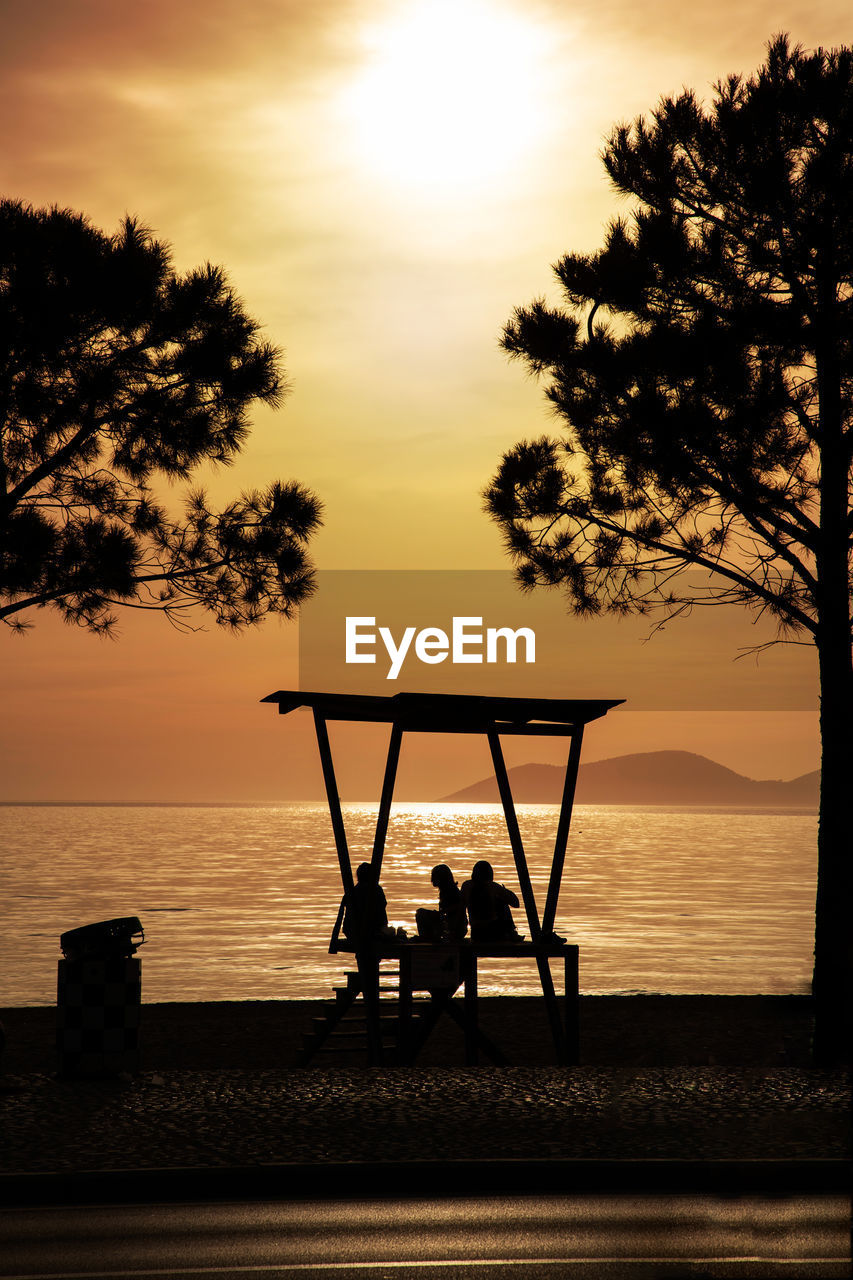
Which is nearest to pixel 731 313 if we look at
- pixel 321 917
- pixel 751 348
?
pixel 751 348

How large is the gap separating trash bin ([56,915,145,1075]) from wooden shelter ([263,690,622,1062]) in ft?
7.01

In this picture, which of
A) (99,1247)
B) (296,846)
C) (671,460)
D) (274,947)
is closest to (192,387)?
(671,460)

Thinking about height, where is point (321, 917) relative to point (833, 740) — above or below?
below

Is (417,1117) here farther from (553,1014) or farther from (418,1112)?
(553,1014)

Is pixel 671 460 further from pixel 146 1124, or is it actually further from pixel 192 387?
pixel 146 1124

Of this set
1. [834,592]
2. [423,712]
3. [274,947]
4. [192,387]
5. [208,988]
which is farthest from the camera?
[274,947]

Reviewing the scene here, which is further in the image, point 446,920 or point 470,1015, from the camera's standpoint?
point 446,920

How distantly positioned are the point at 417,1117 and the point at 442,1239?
2.11 metres

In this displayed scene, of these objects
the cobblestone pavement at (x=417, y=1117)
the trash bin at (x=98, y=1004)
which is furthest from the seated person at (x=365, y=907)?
the trash bin at (x=98, y=1004)

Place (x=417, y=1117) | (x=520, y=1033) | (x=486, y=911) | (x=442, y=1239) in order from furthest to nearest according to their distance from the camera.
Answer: (x=520, y=1033), (x=486, y=911), (x=417, y=1117), (x=442, y=1239)

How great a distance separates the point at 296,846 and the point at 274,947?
61.2m

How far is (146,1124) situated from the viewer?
319 inches

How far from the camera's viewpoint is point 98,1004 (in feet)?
32.5

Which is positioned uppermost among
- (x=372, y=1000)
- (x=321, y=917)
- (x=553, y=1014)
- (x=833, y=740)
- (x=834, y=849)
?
(x=833, y=740)
